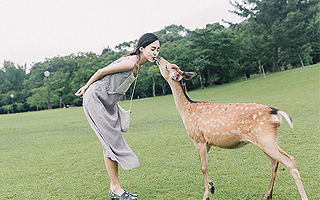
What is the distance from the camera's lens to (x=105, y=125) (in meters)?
2.92

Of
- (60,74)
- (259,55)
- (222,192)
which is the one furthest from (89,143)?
(60,74)

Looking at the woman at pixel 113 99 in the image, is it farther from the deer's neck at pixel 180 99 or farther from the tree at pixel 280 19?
the tree at pixel 280 19

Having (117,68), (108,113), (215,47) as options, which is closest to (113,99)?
(108,113)

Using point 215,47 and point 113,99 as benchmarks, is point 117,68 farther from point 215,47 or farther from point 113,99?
point 215,47

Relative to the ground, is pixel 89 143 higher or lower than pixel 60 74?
lower

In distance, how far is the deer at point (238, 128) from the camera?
7.95 feet

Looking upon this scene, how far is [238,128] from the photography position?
262 centimetres

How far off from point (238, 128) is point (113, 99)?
1.48m

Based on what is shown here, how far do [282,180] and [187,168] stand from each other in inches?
54.6

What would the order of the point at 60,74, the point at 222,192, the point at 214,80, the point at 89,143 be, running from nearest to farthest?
the point at 222,192
the point at 89,143
the point at 214,80
the point at 60,74

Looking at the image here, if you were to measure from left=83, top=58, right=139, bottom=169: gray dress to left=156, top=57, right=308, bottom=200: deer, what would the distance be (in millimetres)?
824

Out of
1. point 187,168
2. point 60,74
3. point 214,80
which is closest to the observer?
point 187,168

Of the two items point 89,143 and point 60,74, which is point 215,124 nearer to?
point 89,143

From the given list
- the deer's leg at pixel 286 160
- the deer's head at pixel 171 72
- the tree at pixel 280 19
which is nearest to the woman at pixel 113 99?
the deer's head at pixel 171 72
